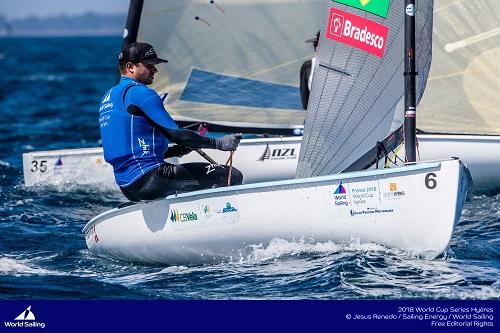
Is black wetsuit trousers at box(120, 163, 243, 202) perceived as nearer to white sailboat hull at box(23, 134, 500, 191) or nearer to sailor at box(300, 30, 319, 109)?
white sailboat hull at box(23, 134, 500, 191)

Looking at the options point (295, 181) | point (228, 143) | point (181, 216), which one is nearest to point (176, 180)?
point (181, 216)

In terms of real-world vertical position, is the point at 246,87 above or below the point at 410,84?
above

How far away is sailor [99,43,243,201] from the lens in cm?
643

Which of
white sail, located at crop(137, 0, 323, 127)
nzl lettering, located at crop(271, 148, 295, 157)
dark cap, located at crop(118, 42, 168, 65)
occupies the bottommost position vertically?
nzl lettering, located at crop(271, 148, 295, 157)

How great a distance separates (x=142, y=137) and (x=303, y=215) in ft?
3.43

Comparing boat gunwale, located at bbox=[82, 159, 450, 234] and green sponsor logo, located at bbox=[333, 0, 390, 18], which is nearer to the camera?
boat gunwale, located at bbox=[82, 159, 450, 234]

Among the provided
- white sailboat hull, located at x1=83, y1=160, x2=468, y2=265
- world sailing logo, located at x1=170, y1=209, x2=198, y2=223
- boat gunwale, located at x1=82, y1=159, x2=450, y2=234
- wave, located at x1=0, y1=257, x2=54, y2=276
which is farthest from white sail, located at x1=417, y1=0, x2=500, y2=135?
wave, located at x1=0, y1=257, x2=54, y2=276

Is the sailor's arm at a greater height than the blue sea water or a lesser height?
greater
